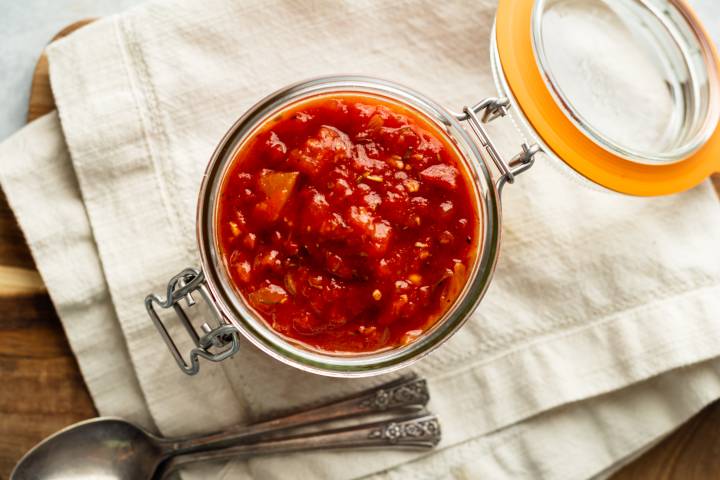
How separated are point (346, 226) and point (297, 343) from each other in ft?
0.78

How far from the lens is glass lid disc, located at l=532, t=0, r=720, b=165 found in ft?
5.09

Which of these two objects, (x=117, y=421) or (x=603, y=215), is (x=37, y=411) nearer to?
(x=117, y=421)

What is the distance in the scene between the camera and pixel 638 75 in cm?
161

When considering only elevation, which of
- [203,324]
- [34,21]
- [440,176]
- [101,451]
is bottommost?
[101,451]

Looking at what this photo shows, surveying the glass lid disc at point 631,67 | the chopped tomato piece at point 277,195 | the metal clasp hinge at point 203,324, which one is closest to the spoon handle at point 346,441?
the metal clasp hinge at point 203,324

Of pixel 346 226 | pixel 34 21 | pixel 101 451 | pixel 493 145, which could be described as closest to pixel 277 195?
pixel 346 226

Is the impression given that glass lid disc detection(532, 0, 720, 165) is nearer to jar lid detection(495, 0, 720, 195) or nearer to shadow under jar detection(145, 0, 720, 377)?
jar lid detection(495, 0, 720, 195)

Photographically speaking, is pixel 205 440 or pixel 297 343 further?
pixel 205 440

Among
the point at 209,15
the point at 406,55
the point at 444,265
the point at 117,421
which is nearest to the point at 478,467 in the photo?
the point at 444,265

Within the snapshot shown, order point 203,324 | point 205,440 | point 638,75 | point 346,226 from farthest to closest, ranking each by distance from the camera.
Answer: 1. point 638,75
2. point 205,440
3. point 203,324
4. point 346,226

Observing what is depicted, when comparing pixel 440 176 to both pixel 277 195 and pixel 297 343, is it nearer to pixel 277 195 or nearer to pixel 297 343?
pixel 277 195

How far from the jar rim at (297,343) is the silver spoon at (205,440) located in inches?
11.1

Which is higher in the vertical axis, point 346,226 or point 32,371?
point 346,226

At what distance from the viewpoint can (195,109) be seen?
60.1 inches
